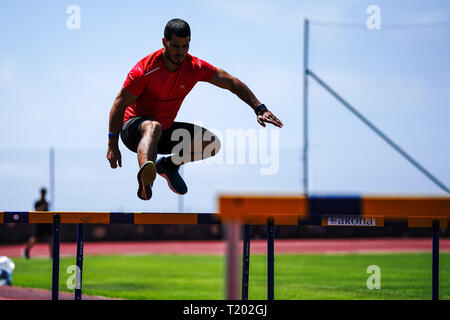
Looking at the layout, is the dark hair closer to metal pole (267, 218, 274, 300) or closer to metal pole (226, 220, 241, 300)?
metal pole (267, 218, 274, 300)

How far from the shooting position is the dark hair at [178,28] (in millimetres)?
5238

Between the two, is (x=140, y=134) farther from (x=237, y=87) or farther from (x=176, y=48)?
(x=237, y=87)

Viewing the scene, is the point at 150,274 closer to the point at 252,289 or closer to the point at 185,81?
the point at 252,289

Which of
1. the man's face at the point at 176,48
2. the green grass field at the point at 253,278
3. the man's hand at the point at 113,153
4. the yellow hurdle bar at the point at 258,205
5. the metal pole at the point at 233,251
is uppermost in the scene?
the man's face at the point at 176,48

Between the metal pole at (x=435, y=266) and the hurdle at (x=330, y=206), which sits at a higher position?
the hurdle at (x=330, y=206)

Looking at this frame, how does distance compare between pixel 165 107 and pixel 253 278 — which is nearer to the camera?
pixel 165 107

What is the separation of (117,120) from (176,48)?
2.37 feet

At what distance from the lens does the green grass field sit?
32.7ft

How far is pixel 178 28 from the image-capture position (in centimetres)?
523

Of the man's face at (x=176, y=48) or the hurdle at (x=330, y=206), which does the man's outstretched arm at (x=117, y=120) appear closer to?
the man's face at (x=176, y=48)

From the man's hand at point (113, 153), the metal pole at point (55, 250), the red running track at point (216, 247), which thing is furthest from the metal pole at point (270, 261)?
the red running track at point (216, 247)

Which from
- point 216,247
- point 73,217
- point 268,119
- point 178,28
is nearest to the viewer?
point 178,28

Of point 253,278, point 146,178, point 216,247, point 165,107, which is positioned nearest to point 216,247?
point 216,247

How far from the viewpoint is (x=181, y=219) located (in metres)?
5.05
